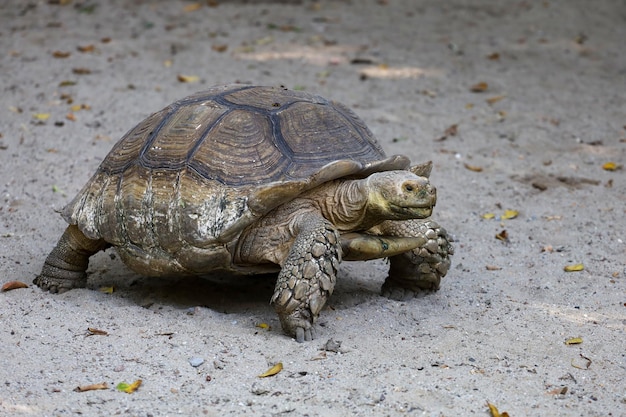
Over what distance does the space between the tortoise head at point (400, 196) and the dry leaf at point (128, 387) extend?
144cm

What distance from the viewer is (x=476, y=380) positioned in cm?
351

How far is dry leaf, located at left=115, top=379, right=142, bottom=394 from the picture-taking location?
335 cm

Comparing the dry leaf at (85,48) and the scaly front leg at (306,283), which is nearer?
the scaly front leg at (306,283)

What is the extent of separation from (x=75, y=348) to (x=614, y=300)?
112 inches

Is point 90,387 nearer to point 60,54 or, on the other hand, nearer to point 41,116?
point 41,116

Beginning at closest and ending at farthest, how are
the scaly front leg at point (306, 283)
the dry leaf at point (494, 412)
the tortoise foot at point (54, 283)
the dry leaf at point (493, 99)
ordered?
the dry leaf at point (494, 412) → the scaly front leg at point (306, 283) → the tortoise foot at point (54, 283) → the dry leaf at point (493, 99)

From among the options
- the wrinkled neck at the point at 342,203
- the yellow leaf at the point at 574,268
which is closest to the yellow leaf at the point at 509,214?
the yellow leaf at the point at 574,268

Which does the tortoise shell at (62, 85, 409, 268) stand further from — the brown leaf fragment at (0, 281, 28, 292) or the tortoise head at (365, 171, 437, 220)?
the brown leaf fragment at (0, 281, 28, 292)

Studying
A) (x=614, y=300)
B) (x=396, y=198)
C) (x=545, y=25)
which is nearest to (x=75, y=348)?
(x=396, y=198)

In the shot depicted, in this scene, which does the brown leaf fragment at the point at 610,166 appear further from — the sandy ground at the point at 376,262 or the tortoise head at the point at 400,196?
the tortoise head at the point at 400,196

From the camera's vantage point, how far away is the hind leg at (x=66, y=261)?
4.65 m

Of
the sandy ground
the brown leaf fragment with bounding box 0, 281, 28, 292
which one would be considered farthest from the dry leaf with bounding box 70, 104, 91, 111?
the brown leaf fragment with bounding box 0, 281, 28, 292

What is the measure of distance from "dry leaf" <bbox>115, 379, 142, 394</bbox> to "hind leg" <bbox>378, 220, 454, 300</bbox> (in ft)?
5.36

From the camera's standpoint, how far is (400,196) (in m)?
3.95
